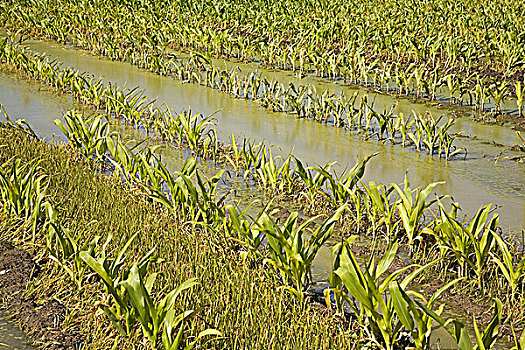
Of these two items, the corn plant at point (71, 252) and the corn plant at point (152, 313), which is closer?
the corn plant at point (152, 313)

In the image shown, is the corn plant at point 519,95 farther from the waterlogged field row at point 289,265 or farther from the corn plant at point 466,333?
the corn plant at point 466,333

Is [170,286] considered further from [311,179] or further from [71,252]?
[311,179]

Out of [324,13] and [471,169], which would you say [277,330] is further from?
[324,13]

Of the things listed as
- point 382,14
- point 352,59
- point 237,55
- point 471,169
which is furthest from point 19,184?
point 382,14

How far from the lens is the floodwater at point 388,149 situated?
495 cm

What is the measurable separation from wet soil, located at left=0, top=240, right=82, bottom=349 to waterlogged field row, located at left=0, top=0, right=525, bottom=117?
5.28 meters

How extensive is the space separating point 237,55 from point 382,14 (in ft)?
9.27

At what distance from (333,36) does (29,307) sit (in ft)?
27.5

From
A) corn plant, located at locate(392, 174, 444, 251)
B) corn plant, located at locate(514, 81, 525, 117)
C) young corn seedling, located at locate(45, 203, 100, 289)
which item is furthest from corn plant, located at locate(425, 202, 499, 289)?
corn plant, located at locate(514, 81, 525, 117)

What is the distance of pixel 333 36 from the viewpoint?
35.1 ft

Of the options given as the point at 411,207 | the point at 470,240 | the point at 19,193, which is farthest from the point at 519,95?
the point at 19,193

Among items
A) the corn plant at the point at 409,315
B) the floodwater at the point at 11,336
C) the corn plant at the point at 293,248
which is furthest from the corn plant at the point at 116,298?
the corn plant at the point at 409,315

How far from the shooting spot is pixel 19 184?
395 cm

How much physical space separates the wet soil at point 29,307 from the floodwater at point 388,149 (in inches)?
97.5
